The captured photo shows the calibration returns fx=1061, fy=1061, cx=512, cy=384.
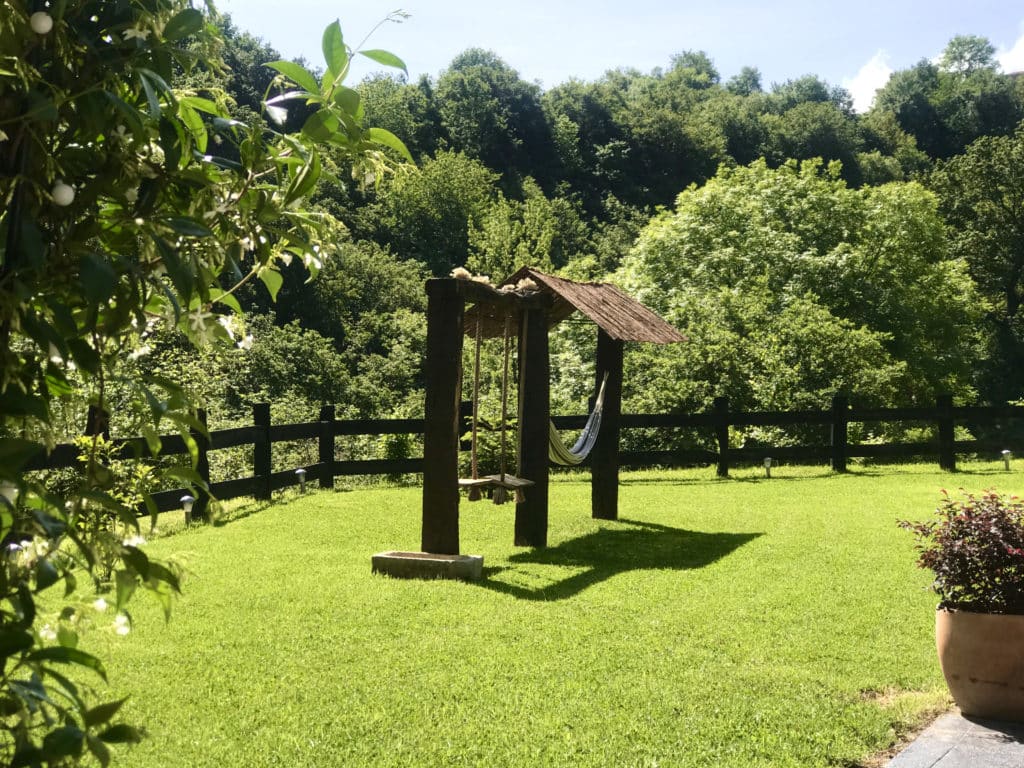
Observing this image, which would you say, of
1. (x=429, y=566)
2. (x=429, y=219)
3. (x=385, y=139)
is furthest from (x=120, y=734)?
(x=429, y=219)

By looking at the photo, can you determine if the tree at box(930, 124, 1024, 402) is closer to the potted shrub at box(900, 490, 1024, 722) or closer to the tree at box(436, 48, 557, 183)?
the tree at box(436, 48, 557, 183)

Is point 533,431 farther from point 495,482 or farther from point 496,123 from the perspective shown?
point 496,123

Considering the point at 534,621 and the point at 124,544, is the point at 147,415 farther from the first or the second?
the point at 534,621

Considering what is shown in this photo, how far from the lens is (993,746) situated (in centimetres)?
405

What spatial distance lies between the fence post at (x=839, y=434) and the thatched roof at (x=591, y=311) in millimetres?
5770

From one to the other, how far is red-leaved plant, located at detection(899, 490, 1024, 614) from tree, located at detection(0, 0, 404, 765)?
3638 mm

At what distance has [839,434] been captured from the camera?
15438mm

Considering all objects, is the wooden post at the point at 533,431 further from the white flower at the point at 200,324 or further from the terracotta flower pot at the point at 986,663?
the white flower at the point at 200,324

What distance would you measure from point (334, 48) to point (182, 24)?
0.68 ft

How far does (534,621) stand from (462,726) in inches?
75.4

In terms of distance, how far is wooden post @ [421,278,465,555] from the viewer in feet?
24.7

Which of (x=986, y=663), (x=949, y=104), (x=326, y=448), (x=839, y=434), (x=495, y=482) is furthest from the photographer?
(x=949, y=104)

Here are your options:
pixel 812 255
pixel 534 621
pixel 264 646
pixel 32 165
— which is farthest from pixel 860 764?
pixel 812 255

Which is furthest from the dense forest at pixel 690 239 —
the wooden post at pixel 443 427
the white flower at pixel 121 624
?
the wooden post at pixel 443 427
